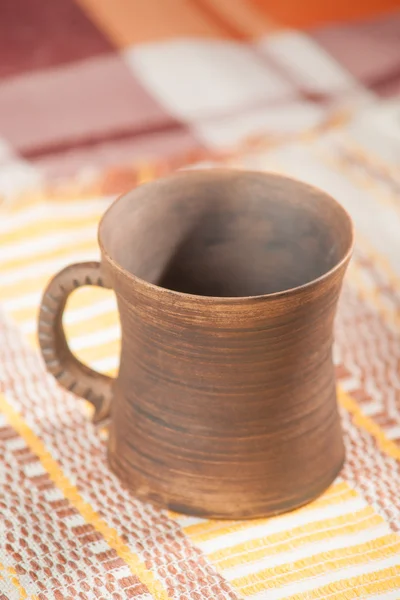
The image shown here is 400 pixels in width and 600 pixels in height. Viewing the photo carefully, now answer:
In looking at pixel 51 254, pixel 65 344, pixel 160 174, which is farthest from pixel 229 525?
pixel 160 174

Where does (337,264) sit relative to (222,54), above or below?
above

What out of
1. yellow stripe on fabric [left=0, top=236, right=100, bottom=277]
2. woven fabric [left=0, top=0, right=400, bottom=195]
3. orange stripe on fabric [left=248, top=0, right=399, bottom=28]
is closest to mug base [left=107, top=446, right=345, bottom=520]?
yellow stripe on fabric [left=0, top=236, right=100, bottom=277]

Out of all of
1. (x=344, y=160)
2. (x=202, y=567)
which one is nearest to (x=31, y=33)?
(x=344, y=160)

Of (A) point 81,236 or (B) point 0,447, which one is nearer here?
(B) point 0,447

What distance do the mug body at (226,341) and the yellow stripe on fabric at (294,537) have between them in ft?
0.05

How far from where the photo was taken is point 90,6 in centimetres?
109

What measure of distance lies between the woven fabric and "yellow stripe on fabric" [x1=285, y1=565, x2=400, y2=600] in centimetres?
51

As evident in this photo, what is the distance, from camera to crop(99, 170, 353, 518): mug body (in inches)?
16.2

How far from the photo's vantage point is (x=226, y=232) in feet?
1.69

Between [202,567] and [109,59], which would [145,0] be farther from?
[202,567]

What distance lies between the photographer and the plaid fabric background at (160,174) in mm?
451

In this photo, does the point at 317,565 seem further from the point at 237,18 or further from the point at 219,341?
the point at 237,18

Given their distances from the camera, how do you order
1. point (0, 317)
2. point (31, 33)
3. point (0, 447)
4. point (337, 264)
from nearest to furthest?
1. point (337, 264)
2. point (0, 447)
3. point (0, 317)
4. point (31, 33)

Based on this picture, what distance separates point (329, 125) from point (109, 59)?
26 cm
